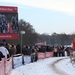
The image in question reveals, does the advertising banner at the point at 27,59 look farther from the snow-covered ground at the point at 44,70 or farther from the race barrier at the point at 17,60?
the snow-covered ground at the point at 44,70

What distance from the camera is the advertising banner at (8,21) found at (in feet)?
75.9

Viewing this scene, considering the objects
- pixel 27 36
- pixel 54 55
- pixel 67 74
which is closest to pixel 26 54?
pixel 67 74

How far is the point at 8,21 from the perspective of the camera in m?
23.4

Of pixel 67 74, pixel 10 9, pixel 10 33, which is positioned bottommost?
pixel 67 74

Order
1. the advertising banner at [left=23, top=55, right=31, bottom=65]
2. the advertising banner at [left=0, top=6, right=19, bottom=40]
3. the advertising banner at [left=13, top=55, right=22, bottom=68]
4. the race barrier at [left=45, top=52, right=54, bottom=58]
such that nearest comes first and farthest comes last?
the advertising banner at [left=13, top=55, right=22, bottom=68] < the advertising banner at [left=23, top=55, right=31, bottom=65] < the advertising banner at [left=0, top=6, right=19, bottom=40] < the race barrier at [left=45, top=52, right=54, bottom=58]

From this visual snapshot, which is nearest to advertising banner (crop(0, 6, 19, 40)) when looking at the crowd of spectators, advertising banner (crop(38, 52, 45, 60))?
the crowd of spectators

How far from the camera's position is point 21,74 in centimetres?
1554

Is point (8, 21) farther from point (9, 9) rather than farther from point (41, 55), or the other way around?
point (41, 55)

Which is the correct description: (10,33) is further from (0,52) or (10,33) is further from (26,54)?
(0,52)

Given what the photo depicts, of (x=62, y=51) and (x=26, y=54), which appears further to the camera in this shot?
(x=62, y=51)

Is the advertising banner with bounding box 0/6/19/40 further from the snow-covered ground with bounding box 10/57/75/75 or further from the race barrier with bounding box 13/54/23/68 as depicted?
the snow-covered ground with bounding box 10/57/75/75

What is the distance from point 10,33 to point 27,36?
56.4 m

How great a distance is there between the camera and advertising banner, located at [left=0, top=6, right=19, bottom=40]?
23.1m

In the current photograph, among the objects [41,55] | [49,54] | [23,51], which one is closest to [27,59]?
[23,51]
